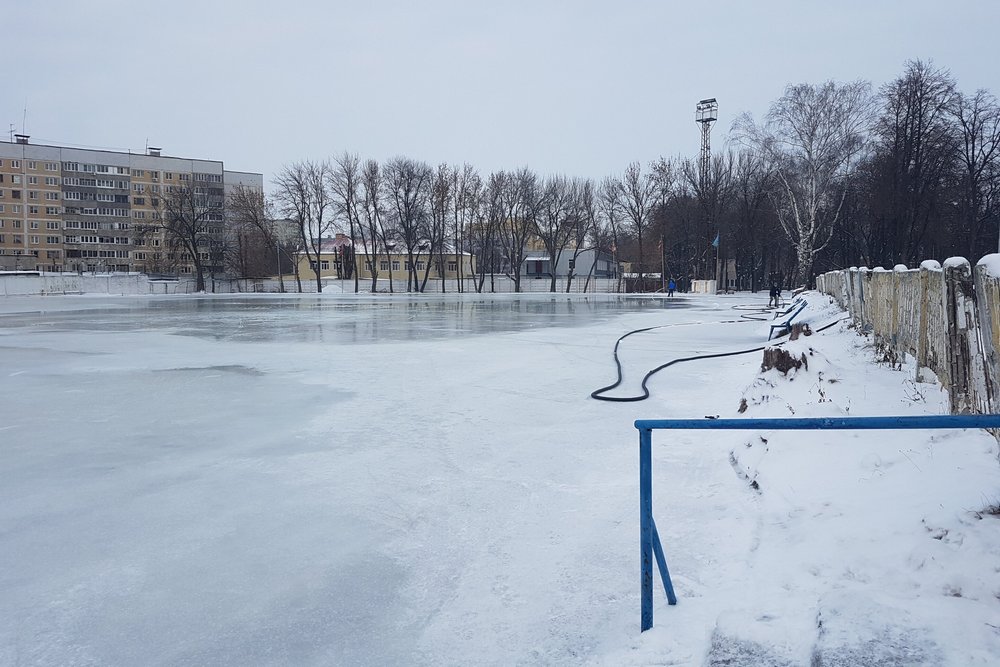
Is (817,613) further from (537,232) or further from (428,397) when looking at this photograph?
(537,232)

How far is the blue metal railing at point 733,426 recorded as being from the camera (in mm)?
2297

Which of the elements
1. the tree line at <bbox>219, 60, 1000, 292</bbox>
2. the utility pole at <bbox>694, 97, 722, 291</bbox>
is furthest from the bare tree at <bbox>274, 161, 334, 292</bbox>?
the utility pole at <bbox>694, 97, 722, 291</bbox>

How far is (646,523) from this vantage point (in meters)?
3.01

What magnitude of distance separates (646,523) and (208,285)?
77534mm

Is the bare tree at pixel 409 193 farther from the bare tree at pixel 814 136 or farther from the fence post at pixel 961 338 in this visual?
the fence post at pixel 961 338

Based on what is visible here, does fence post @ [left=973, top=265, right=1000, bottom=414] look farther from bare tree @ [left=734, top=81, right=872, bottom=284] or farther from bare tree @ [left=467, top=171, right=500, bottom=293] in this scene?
bare tree @ [left=467, top=171, right=500, bottom=293]

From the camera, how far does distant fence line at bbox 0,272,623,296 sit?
58.6m

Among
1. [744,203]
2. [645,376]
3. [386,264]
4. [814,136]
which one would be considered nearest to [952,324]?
[645,376]

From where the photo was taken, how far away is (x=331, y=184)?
73.7 meters

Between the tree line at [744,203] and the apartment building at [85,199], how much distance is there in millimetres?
27642

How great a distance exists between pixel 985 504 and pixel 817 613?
1261mm

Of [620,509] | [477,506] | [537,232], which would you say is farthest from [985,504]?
[537,232]

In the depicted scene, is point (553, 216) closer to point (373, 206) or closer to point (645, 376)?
point (373, 206)

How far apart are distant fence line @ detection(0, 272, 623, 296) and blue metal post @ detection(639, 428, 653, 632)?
6845 centimetres
